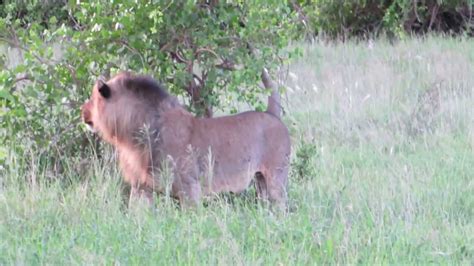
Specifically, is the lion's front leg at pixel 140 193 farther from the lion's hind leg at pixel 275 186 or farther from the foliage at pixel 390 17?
the foliage at pixel 390 17

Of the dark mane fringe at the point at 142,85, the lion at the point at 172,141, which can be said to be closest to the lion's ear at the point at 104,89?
the lion at the point at 172,141

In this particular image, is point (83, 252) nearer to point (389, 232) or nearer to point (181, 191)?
point (181, 191)

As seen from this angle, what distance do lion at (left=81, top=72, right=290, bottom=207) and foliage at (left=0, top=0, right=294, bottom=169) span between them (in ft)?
1.68

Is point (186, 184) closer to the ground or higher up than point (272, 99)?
closer to the ground

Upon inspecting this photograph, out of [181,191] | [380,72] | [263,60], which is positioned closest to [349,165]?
[263,60]

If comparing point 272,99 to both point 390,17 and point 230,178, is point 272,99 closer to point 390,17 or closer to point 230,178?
point 230,178

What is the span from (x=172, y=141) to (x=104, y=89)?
1.72 feet

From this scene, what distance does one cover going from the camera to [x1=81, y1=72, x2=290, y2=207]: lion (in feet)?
19.4

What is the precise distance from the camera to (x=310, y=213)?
19.1ft

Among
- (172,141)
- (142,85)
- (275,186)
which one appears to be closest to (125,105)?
(142,85)

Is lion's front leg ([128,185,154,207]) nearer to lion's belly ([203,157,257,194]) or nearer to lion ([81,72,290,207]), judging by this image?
lion ([81,72,290,207])

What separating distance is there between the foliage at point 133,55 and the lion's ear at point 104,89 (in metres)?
0.69

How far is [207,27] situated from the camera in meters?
6.78

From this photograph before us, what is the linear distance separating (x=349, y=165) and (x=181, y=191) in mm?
2296
